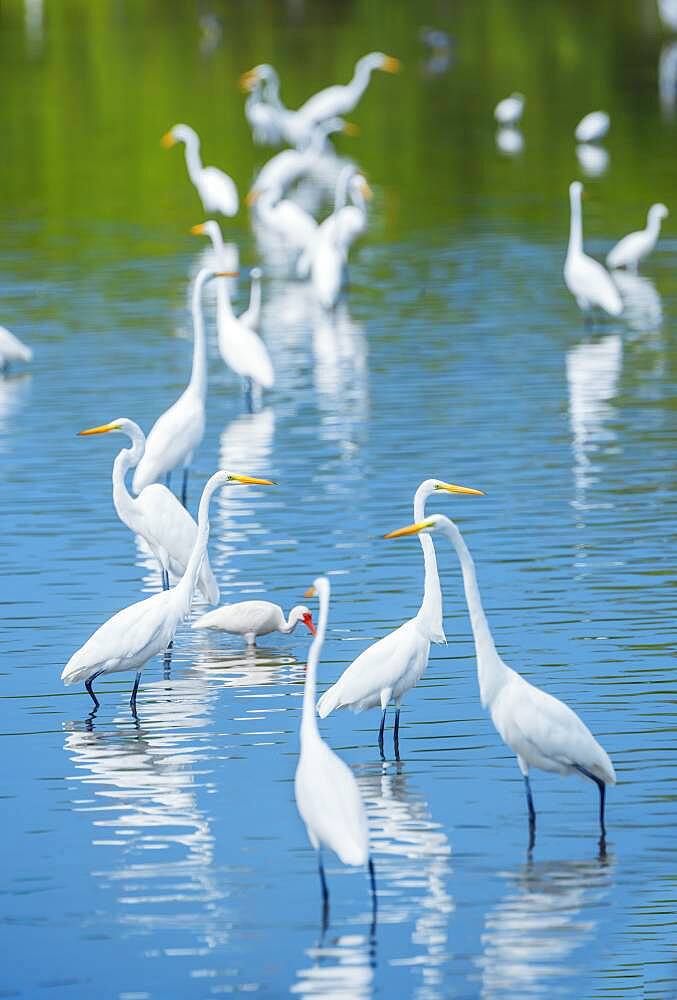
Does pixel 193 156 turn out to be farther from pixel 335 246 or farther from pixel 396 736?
pixel 396 736

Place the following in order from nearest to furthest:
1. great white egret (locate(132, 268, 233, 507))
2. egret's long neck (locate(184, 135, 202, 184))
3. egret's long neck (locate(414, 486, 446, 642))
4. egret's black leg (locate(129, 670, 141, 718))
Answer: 1. egret's long neck (locate(414, 486, 446, 642))
2. egret's black leg (locate(129, 670, 141, 718))
3. great white egret (locate(132, 268, 233, 507))
4. egret's long neck (locate(184, 135, 202, 184))

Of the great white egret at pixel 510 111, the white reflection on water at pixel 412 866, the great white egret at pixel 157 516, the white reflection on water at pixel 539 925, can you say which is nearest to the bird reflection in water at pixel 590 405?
the great white egret at pixel 157 516

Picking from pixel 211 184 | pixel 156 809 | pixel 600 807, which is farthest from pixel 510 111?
pixel 600 807

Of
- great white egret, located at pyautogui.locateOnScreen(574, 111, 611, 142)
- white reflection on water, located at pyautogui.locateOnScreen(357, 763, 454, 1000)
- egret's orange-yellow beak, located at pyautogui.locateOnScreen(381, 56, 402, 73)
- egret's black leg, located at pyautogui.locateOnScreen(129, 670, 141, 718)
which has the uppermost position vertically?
egret's orange-yellow beak, located at pyautogui.locateOnScreen(381, 56, 402, 73)

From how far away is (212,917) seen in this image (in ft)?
24.0

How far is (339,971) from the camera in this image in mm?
6844

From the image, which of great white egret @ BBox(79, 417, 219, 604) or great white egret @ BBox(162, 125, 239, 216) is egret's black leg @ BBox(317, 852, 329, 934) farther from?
great white egret @ BBox(162, 125, 239, 216)

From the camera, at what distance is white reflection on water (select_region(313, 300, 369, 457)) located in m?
16.2

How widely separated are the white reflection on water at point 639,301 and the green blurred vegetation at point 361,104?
3.54m

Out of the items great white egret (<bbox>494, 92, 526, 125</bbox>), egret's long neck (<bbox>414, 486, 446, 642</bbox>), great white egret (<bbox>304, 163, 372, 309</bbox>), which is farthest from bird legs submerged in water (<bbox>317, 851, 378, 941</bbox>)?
great white egret (<bbox>494, 92, 526, 125</bbox>)

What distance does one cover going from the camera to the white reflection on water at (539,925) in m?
6.78

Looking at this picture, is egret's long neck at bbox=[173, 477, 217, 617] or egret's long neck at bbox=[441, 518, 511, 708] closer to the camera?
egret's long neck at bbox=[441, 518, 511, 708]

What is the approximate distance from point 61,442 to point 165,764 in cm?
756

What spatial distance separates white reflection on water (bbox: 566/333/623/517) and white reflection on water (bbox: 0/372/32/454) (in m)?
4.61
